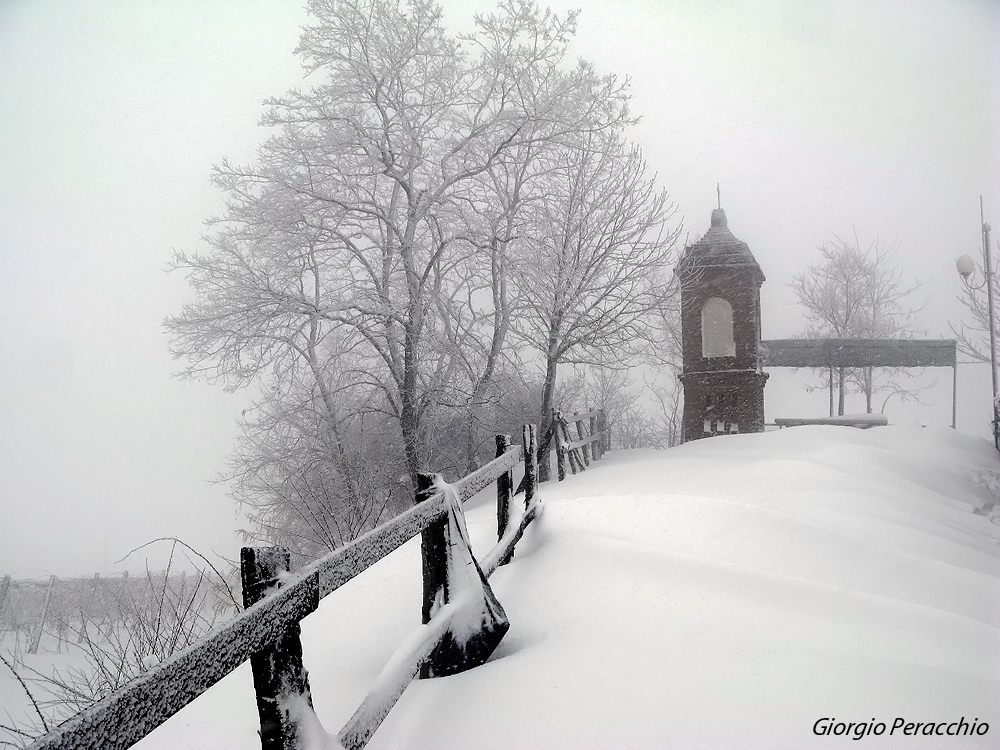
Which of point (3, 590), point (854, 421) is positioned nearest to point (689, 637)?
point (854, 421)

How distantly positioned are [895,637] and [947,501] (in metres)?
5.56

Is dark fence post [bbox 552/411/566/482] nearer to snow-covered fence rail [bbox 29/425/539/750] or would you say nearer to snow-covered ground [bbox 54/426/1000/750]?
snow-covered ground [bbox 54/426/1000/750]

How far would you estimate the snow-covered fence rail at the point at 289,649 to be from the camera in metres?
0.93

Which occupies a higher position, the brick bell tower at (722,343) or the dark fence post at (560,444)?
the brick bell tower at (722,343)

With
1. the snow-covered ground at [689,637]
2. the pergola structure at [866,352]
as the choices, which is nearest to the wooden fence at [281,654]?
the snow-covered ground at [689,637]

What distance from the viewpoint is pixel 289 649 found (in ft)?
4.86

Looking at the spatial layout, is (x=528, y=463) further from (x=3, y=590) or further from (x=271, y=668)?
(x=3, y=590)

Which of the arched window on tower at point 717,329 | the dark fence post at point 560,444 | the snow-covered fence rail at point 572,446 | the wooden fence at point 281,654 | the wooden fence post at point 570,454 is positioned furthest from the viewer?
the arched window on tower at point 717,329

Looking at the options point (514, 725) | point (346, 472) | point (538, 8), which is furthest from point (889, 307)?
point (514, 725)

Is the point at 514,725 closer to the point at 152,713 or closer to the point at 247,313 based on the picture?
the point at 152,713

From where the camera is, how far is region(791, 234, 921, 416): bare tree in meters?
27.4

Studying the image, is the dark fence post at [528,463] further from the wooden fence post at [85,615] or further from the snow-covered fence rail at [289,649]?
the wooden fence post at [85,615]

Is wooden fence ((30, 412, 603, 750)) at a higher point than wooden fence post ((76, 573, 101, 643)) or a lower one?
higher

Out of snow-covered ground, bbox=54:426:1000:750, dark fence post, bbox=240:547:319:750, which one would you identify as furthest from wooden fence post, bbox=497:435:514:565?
dark fence post, bbox=240:547:319:750
